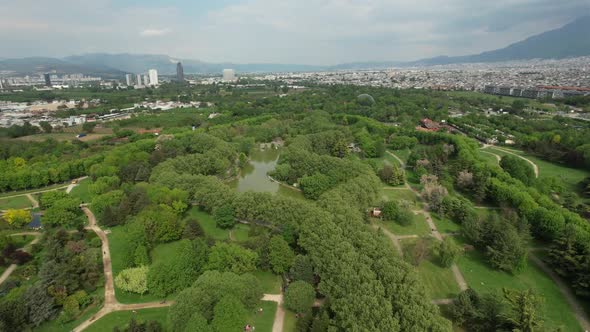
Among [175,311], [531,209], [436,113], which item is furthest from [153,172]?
[436,113]

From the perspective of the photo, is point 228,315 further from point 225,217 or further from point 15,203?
point 15,203

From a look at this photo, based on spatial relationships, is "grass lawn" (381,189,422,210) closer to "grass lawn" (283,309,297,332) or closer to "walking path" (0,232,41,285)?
"grass lawn" (283,309,297,332)

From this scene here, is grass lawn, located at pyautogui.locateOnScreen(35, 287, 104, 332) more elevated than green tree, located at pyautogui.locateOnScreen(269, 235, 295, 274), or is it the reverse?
green tree, located at pyautogui.locateOnScreen(269, 235, 295, 274)

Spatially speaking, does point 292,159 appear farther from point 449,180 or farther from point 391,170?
point 449,180

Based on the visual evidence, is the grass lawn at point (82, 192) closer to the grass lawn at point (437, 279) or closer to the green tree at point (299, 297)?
the green tree at point (299, 297)

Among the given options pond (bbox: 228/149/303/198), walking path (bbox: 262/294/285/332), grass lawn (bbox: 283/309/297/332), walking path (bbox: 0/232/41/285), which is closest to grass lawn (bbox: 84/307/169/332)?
walking path (bbox: 262/294/285/332)

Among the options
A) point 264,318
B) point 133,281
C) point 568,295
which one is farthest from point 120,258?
point 568,295
